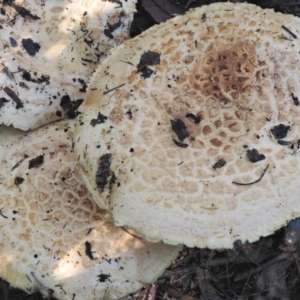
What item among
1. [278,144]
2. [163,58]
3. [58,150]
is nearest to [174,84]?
[163,58]

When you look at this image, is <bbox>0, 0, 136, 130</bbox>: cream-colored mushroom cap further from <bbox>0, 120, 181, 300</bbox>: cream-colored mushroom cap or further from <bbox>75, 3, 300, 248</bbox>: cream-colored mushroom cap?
<bbox>75, 3, 300, 248</bbox>: cream-colored mushroom cap

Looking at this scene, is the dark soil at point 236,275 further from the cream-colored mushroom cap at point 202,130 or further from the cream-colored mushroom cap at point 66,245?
the cream-colored mushroom cap at point 202,130

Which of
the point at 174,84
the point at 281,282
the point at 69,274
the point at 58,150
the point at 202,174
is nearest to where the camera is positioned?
the point at 202,174

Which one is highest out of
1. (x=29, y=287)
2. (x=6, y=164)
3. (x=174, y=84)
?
(x=174, y=84)

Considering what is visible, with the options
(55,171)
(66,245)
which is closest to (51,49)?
(55,171)

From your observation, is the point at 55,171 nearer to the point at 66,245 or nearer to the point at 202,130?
the point at 66,245

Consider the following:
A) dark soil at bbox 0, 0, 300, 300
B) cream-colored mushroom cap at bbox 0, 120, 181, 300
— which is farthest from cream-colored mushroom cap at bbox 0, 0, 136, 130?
dark soil at bbox 0, 0, 300, 300

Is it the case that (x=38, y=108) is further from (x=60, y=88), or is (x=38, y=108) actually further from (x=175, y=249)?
(x=175, y=249)
